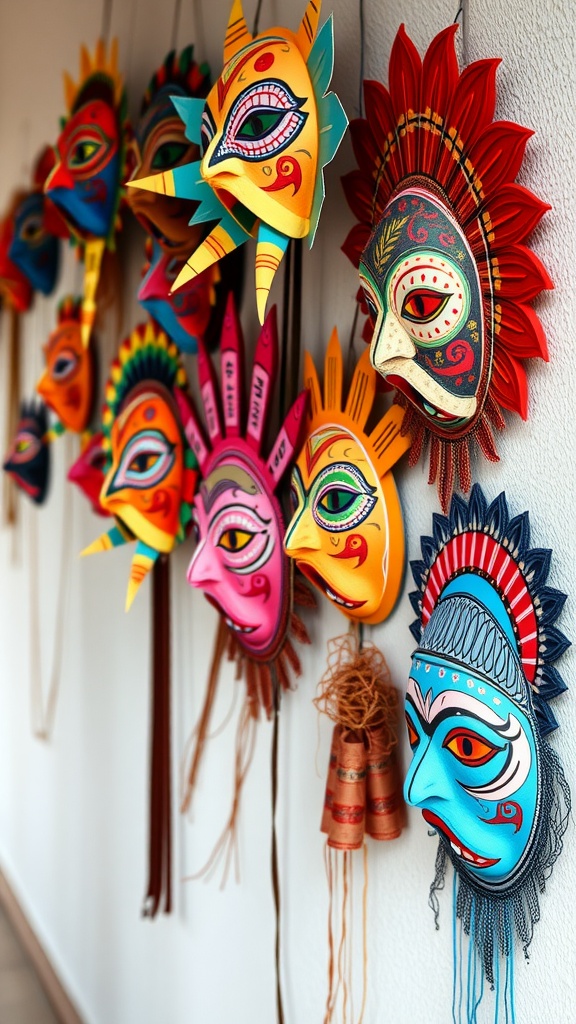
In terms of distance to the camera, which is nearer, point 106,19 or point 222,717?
point 222,717

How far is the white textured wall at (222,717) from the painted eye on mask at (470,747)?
0.07 m

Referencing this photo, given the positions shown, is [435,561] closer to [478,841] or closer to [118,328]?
[478,841]

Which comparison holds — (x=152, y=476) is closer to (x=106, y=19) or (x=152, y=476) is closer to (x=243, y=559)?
(x=243, y=559)

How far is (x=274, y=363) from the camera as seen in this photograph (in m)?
0.98

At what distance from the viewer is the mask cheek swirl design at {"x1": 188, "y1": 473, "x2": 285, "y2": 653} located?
97cm

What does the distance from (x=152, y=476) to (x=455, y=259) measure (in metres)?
0.57

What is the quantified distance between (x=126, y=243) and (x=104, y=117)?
218 mm

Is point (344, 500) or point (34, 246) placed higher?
point (34, 246)

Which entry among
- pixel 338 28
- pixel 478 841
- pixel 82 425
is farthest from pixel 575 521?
pixel 82 425

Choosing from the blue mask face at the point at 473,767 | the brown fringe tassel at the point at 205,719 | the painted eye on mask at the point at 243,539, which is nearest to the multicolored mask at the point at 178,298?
the painted eye on mask at the point at 243,539

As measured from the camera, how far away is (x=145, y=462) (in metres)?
1.17

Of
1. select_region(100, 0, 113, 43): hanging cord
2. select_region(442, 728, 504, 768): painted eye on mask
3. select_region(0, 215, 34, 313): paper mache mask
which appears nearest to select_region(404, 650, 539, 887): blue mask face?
select_region(442, 728, 504, 768): painted eye on mask

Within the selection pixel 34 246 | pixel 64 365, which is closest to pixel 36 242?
pixel 34 246

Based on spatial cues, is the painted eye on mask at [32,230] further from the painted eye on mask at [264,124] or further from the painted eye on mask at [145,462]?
the painted eye on mask at [264,124]
